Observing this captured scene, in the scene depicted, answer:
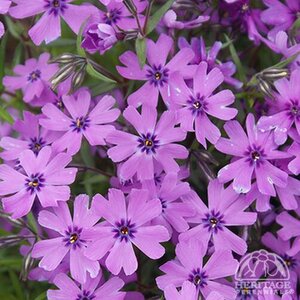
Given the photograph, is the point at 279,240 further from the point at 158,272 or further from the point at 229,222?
the point at 158,272

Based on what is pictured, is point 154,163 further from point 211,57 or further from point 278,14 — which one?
point 278,14

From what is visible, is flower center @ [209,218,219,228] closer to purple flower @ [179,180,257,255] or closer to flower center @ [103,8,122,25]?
purple flower @ [179,180,257,255]

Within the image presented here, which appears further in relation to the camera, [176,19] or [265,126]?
[176,19]

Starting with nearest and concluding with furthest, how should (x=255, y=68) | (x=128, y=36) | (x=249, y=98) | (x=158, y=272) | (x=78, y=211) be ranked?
(x=78, y=211)
(x=128, y=36)
(x=249, y=98)
(x=158, y=272)
(x=255, y=68)

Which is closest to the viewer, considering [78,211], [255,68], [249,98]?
[78,211]

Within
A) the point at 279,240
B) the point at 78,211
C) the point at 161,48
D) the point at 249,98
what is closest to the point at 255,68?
the point at 249,98

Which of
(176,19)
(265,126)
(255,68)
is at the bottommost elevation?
(265,126)

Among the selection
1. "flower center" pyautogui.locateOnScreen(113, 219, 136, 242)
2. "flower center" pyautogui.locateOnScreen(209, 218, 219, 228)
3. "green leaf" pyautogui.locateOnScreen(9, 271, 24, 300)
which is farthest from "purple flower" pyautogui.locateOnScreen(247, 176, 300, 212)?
"green leaf" pyautogui.locateOnScreen(9, 271, 24, 300)

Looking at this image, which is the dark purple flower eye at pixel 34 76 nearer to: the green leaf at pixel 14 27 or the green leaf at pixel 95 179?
the green leaf at pixel 14 27
